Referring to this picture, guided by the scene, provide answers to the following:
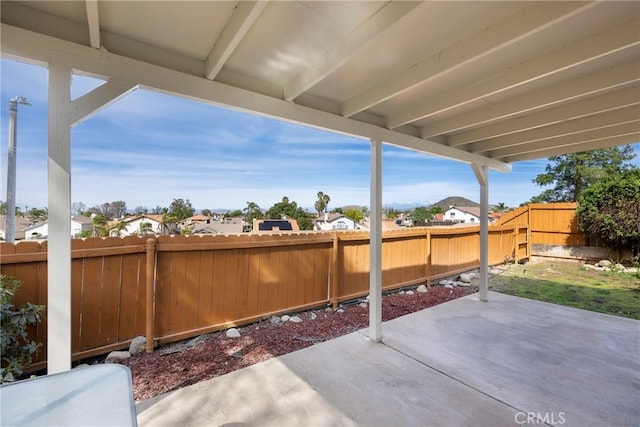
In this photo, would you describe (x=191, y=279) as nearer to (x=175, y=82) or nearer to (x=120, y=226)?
(x=120, y=226)

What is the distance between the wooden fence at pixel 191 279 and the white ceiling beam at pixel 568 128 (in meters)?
2.09

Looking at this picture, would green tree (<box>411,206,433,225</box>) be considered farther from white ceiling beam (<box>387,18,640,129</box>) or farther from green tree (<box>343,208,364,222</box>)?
white ceiling beam (<box>387,18,640,129</box>)

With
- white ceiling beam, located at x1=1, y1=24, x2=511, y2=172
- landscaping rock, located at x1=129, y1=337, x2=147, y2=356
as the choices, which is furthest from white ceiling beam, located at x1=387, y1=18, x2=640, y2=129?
landscaping rock, located at x1=129, y1=337, x2=147, y2=356

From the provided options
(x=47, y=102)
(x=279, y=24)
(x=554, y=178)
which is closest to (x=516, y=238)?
(x=279, y=24)

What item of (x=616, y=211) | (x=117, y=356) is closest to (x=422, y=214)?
(x=616, y=211)

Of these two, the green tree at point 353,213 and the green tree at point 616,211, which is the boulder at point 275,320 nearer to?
the green tree at point 616,211

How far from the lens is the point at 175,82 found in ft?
6.11

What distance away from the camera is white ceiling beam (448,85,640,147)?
2.36m

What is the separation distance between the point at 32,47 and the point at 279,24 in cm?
127

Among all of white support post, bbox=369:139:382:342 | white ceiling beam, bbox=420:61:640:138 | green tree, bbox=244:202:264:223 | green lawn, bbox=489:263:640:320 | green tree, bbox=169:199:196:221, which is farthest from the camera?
green tree, bbox=244:202:264:223

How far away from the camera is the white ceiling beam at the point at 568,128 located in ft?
8.89

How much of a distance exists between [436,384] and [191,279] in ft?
8.38

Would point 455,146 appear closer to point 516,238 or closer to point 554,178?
point 516,238

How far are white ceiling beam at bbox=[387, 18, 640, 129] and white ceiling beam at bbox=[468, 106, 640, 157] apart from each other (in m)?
1.34
